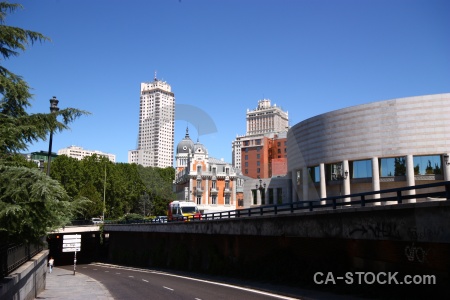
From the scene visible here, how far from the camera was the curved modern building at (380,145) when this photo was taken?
46.0 m

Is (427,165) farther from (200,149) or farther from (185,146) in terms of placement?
(185,146)

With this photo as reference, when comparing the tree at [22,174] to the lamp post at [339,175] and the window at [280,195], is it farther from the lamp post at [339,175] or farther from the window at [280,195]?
the window at [280,195]

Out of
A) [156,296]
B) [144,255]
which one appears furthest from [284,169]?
[156,296]

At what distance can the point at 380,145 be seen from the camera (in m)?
49.0

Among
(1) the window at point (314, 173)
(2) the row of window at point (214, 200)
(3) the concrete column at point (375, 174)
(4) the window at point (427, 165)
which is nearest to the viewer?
(4) the window at point (427, 165)

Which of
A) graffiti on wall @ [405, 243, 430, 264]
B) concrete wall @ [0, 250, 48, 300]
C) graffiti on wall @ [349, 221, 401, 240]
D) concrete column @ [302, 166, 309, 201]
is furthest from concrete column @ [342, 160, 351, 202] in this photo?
→ concrete wall @ [0, 250, 48, 300]

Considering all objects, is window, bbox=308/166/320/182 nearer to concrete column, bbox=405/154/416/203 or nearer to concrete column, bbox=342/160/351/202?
concrete column, bbox=342/160/351/202

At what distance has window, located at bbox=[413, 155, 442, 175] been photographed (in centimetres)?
4628

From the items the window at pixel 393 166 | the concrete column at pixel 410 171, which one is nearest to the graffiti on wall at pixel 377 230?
the concrete column at pixel 410 171

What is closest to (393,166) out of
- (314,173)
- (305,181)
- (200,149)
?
(314,173)

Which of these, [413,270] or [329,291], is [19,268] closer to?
[329,291]

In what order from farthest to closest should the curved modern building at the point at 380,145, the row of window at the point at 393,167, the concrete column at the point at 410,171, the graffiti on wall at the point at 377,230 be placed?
the concrete column at the point at 410,171
the row of window at the point at 393,167
the curved modern building at the point at 380,145
the graffiti on wall at the point at 377,230

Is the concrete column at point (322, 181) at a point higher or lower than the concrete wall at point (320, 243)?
higher

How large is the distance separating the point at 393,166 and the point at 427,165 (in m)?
3.61
